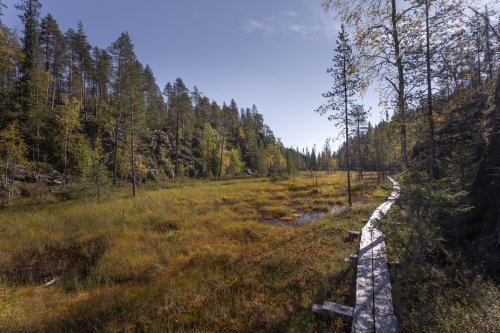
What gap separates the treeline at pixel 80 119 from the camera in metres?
20.5

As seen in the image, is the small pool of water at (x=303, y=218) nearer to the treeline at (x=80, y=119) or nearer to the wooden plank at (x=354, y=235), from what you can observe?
the wooden plank at (x=354, y=235)

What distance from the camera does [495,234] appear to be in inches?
193

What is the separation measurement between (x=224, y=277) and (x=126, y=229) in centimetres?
824

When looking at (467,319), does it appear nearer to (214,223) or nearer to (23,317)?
(23,317)

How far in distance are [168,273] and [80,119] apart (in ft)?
109

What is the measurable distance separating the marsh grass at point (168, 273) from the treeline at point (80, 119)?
9.41 m

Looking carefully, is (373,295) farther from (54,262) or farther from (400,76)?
(54,262)

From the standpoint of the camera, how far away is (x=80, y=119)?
1101 inches

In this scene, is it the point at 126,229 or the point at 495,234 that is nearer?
the point at 495,234

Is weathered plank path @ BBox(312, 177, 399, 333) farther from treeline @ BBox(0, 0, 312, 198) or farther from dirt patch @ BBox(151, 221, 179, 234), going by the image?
treeline @ BBox(0, 0, 312, 198)

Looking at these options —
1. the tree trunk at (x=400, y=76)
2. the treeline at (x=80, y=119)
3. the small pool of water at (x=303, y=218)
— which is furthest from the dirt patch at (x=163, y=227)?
the tree trunk at (x=400, y=76)

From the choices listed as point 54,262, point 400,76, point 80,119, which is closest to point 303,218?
point 400,76

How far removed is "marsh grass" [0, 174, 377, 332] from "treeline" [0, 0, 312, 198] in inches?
371

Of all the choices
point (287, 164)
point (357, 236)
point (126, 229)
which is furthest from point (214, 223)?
point (287, 164)
